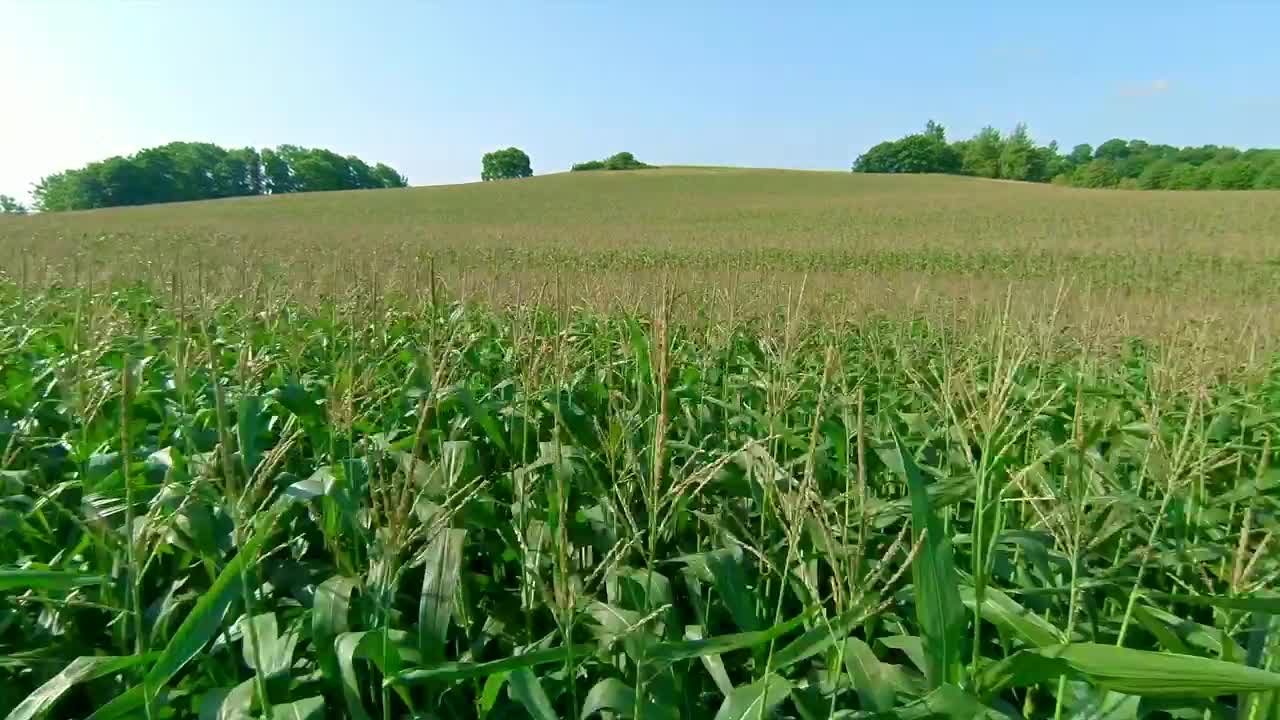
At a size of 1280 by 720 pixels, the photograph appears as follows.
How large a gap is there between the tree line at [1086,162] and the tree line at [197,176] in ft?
207

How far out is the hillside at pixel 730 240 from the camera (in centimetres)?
929

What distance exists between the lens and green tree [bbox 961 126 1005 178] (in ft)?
221

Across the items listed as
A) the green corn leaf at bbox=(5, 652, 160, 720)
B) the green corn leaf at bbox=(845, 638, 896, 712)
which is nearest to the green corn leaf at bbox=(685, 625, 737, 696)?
the green corn leaf at bbox=(845, 638, 896, 712)

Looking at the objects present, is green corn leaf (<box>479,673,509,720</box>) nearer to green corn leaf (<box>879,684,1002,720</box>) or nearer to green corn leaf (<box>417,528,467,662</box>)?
green corn leaf (<box>417,528,467,662</box>)

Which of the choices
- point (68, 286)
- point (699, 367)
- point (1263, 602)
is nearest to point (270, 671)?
point (1263, 602)

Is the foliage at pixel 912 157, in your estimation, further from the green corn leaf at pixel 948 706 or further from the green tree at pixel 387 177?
the green corn leaf at pixel 948 706

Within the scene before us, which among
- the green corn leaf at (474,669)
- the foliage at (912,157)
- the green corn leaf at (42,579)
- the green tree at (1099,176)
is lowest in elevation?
the green corn leaf at (474,669)

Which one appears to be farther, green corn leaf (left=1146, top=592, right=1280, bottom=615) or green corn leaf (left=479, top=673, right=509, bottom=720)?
green corn leaf (left=479, top=673, right=509, bottom=720)

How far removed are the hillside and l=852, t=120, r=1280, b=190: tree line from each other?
67.1 feet

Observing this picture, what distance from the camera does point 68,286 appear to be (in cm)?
692

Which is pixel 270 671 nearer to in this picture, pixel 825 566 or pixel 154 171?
pixel 825 566

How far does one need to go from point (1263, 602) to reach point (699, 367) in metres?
2.69

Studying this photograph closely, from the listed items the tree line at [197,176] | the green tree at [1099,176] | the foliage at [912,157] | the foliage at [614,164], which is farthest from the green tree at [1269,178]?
the tree line at [197,176]

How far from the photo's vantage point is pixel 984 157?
68688mm
